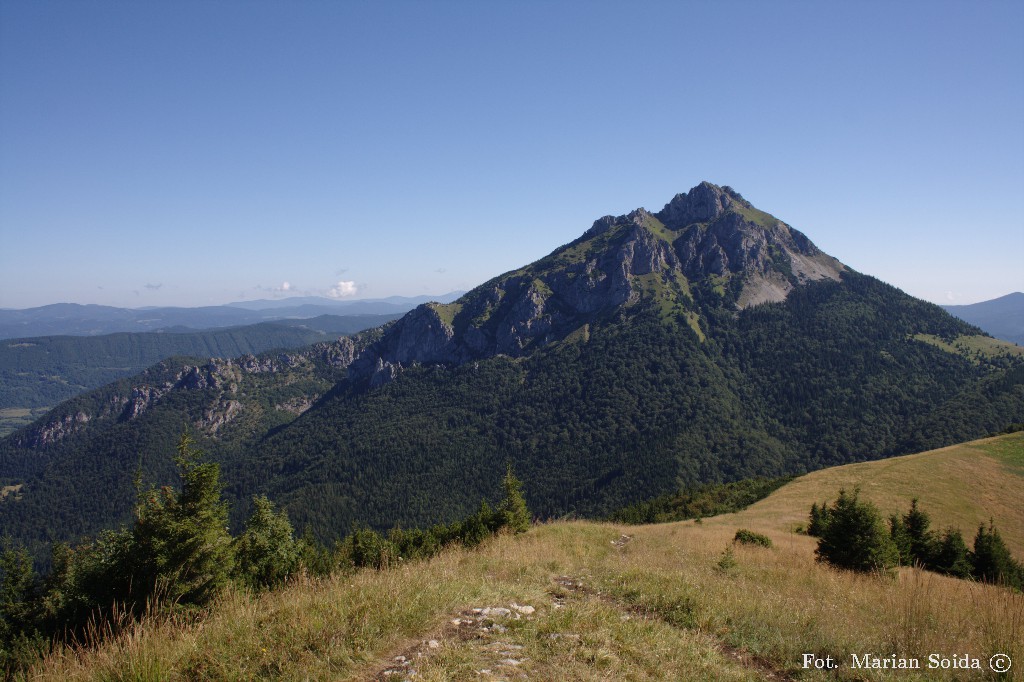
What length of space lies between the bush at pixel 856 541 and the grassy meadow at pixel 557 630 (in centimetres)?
611

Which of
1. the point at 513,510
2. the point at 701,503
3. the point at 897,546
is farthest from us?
the point at 701,503

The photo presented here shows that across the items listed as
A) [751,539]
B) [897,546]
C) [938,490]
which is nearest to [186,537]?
[751,539]

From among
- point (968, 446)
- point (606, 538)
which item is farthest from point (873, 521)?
point (968, 446)

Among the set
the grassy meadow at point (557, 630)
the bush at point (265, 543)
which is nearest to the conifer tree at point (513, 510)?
the grassy meadow at point (557, 630)

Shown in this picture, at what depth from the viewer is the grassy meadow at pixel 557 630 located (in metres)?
4.46

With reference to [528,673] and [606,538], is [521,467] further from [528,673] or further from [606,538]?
[528,673]

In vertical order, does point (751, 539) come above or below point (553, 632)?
below

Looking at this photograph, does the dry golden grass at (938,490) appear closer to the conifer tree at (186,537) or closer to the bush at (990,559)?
the bush at (990,559)

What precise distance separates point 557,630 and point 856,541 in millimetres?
14705

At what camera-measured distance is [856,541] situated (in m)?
14.5

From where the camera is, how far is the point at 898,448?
135500 millimetres

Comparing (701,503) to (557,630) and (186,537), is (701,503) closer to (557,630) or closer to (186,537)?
(186,537)

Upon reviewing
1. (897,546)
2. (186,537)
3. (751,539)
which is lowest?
(897,546)

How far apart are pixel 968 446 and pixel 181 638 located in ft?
237
